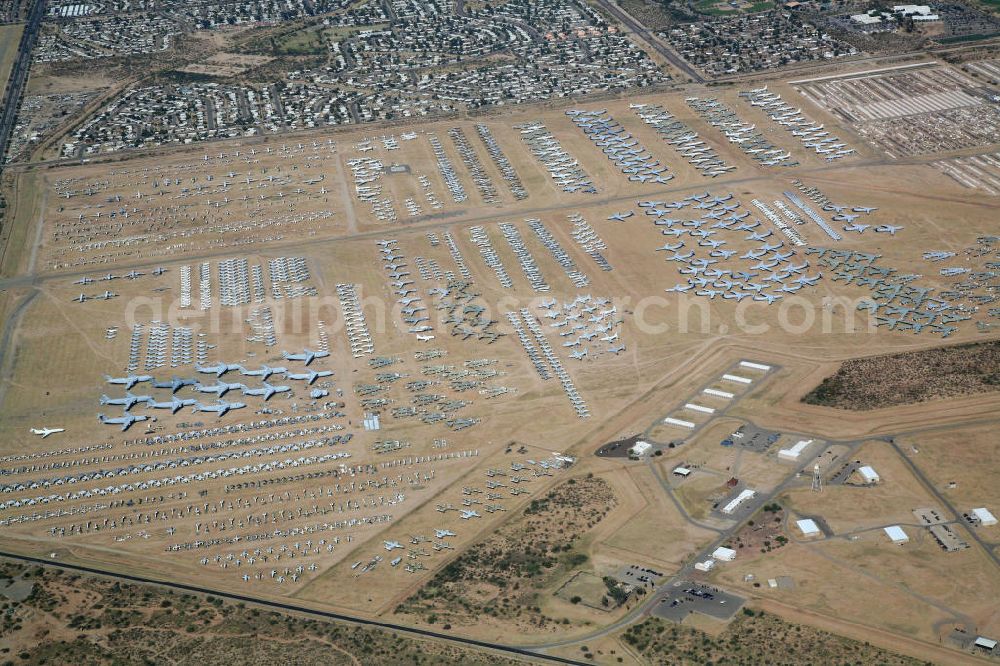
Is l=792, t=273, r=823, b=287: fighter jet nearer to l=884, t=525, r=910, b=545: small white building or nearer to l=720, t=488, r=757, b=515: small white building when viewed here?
l=720, t=488, r=757, b=515: small white building

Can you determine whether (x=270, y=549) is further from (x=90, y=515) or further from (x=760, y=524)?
(x=760, y=524)

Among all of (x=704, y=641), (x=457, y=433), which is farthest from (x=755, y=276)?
(x=704, y=641)

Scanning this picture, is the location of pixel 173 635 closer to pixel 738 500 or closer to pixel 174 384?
pixel 174 384

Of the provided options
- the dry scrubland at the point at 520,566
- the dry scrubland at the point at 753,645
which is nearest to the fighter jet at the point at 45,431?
the dry scrubland at the point at 520,566

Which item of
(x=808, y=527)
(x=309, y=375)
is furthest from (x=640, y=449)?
(x=309, y=375)

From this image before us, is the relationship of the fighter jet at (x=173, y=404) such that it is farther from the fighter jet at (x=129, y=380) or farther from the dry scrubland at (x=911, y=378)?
the dry scrubland at (x=911, y=378)
